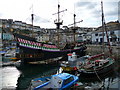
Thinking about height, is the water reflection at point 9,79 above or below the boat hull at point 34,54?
below

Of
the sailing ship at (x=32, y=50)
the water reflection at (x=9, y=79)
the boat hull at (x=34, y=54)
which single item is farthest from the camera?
the boat hull at (x=34, y=54)

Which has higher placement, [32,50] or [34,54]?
[32,50]

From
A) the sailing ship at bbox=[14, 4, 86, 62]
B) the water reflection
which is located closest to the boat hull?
the sailing ship at bbox=[14, 4, 86, 62]

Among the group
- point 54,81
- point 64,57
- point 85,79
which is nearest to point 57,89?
point 54,81

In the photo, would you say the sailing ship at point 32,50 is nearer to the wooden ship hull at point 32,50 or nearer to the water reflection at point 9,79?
the wooden ship hull at point 32,50

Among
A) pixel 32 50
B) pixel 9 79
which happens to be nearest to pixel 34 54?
pixel 32 50

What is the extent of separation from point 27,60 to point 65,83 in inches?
651

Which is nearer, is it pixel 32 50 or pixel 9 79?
pixel 9 79

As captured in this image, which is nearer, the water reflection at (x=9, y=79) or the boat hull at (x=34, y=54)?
the water reflection at (x=9, y=79)

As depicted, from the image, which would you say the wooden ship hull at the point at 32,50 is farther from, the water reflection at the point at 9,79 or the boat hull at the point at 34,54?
the water reflection at the point at 9,79

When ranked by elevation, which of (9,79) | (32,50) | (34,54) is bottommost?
(9,79)

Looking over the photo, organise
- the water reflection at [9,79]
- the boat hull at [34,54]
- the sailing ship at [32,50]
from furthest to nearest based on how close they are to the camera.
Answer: the boat hull at [34,54] → the sailing ship at [32,50] → the water reflection at [9,79]

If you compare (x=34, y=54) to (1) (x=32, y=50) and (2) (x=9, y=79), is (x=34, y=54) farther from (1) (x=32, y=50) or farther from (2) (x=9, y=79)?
(2) (x=9, y=79)

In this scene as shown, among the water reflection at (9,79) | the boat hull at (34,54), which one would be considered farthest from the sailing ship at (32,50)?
the water reflection at (9,79)
